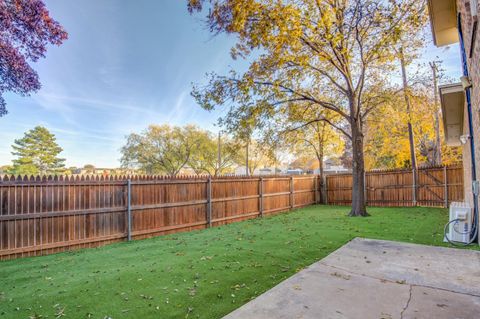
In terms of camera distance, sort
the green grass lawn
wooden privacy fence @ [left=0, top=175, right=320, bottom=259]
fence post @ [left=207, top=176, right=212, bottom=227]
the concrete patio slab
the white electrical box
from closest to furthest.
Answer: the concrete patio slab, the green grass lawn, the white electrical box, wooden privacy fence @ [left=0, top=175, right=320, bottom=259], fence post @ [left=207, top=176, right=212, bottom=227]

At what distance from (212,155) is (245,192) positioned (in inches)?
875

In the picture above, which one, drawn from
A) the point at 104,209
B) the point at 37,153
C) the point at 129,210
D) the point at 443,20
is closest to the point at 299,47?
the point at 443,20

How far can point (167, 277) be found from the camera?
365cm

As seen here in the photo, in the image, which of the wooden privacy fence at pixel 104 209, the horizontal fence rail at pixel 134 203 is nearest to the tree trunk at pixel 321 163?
the horizontal fence rail at pixel 134 203

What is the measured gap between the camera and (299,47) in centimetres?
862

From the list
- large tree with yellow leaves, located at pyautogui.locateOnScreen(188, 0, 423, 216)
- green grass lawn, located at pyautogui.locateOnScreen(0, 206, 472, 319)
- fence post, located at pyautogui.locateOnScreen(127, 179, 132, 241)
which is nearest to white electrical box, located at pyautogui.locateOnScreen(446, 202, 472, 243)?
green grass lawn, located at pyautogui.locateOnScreen(0, 206, 472, 319)

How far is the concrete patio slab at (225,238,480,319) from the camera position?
2.52 meters

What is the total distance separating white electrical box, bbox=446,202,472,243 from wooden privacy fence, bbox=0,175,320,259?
20.6 feet

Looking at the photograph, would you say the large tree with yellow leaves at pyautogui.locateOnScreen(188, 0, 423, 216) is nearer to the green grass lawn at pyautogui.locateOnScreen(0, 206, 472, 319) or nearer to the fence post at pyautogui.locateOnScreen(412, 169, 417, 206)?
the fence post at pyautogui.locateOnScreen(412, 169, 417, 206)

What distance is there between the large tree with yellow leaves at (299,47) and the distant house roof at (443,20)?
0.87m

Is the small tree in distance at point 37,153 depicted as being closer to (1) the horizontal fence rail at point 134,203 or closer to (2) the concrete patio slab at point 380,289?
(1) the horizontal fence rail at point 134,203

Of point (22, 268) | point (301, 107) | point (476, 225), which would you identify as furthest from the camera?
point (301, 107)

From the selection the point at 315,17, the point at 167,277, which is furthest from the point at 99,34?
the point at 167,277

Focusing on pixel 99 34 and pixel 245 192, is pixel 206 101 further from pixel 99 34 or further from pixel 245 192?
pixel 99 34
